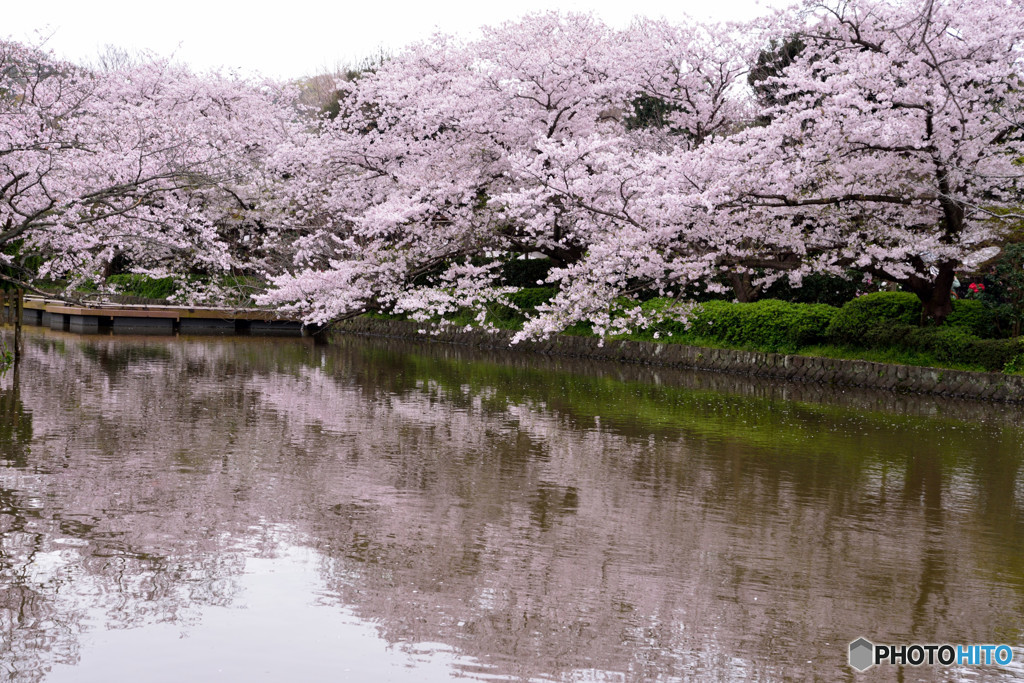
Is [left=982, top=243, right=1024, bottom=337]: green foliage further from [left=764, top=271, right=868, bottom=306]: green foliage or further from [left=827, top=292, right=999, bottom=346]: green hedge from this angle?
[left=764, top=271, right=868, bottom=306]: green foliage

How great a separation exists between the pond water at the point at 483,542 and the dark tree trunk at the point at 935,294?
20.6 ft

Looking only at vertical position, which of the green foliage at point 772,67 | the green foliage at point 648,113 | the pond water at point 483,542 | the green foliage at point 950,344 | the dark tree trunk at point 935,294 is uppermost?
the green foliage at point 772,67

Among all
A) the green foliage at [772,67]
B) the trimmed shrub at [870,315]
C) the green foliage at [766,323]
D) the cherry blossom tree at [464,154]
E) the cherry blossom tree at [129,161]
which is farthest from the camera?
the green foliage at [772,67]

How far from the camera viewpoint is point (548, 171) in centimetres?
1928

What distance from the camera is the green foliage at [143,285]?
3809 cm

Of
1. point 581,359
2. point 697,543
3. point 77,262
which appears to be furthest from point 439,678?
point 581,359

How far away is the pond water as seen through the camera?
5.24 meters

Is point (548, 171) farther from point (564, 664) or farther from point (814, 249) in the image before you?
point (564, 664)

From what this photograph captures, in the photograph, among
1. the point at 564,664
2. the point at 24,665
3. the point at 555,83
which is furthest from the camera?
the point at 555,83

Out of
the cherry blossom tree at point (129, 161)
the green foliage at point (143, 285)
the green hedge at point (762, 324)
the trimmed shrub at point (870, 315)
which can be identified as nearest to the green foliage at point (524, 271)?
the green hedge at point (762, 324)

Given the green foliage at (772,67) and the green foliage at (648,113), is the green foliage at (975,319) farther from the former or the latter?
the green foliage at (648,113)

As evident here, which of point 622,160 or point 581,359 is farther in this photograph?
point 581,359

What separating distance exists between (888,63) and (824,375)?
706cm

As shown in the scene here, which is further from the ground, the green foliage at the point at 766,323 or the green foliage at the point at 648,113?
the green foliage at the point at 648,113
